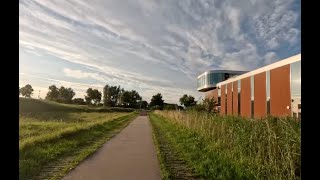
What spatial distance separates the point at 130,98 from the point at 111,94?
8.77m

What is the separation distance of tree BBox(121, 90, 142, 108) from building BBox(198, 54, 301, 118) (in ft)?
292

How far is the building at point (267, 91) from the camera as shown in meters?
35.1

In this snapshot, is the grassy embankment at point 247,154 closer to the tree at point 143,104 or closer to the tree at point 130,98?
the tree at point 130,98

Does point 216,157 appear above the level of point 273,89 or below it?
below

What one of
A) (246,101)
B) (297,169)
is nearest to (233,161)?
(297,169)

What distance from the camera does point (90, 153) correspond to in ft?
42.8

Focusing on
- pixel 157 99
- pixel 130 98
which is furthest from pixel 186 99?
pixel 130 98

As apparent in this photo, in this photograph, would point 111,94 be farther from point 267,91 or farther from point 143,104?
point 267,91

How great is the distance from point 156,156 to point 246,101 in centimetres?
4195

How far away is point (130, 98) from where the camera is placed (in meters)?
157

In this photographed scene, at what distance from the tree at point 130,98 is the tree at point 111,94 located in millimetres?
4523

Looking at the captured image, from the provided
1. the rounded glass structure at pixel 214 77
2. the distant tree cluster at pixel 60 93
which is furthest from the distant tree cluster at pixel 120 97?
the rounded glass structure at pixel 214 77

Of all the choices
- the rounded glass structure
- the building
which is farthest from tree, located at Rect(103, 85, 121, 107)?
the building
